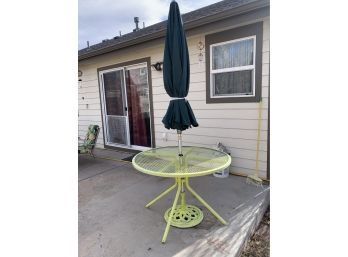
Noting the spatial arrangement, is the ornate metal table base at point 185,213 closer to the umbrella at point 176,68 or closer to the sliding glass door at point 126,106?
the umbrella at point 176,68

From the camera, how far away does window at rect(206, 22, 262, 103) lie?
3.40 metres

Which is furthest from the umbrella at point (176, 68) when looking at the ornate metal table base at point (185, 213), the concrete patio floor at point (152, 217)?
the concrete patio floor at point (152, 217)

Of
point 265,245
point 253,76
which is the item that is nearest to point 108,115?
point 253,76

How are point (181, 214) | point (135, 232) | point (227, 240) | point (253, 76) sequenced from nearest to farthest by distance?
1. point (227, 240)
2. point (135, 232)
3. point (181, 214)
4. point (253, 76)

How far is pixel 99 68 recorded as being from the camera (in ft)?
19.3

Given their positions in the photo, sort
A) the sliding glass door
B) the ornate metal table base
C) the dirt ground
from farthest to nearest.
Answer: the sliding glass door → the ornate metal table base → the dirt ground

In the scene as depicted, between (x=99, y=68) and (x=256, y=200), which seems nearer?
(x=256, y=200)

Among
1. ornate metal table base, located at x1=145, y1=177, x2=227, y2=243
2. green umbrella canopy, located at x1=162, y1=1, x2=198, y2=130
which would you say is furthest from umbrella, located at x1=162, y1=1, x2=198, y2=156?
ornate metal table base, located at x1=145, y1=177, x2=227, y2=243

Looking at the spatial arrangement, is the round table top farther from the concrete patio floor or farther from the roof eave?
the roof eave

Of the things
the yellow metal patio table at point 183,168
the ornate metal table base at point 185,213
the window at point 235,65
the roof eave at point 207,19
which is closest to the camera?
the yellow metal patio table at point 183,168

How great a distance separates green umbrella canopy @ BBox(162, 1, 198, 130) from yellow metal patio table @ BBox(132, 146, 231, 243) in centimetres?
43

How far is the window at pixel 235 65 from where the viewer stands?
3.40 metres
